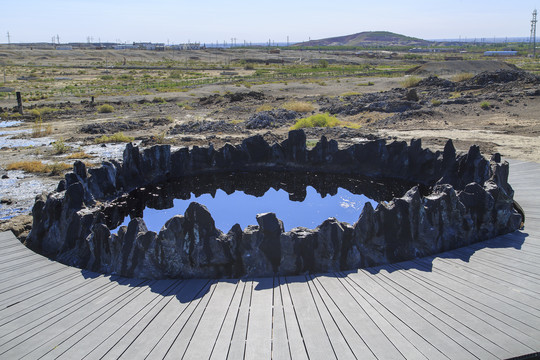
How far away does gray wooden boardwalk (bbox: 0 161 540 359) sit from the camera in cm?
572

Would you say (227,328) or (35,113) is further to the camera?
(35,113)

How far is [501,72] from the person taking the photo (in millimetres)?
40594

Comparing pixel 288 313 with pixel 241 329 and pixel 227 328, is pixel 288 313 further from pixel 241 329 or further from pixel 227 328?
pixel 227 328

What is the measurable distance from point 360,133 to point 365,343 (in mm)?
17642

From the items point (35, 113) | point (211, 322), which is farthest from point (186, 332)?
point (35, 113)

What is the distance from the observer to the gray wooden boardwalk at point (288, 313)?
225 inches

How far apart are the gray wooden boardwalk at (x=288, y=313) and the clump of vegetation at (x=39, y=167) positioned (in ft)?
30.9

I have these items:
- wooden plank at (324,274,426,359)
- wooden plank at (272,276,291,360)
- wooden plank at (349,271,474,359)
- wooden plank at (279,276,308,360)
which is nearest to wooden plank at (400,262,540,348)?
wooden plank at (349,271,474,359)

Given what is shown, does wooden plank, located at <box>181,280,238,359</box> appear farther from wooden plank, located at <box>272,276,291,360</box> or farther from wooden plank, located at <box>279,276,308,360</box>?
wooden plank, located at <box>279,276,308,360</box>

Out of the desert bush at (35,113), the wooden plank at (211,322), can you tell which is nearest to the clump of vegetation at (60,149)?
the desert bush at (35,113)

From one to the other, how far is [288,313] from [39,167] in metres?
14.7

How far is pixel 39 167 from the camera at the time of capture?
57.1ft

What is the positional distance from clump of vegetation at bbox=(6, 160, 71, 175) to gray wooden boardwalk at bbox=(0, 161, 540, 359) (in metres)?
9.43

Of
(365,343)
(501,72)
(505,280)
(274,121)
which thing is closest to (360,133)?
(274,121)
